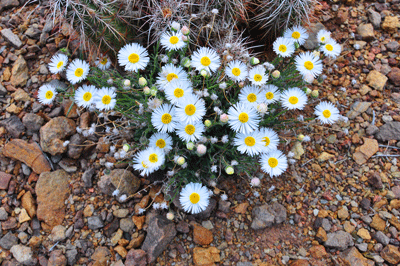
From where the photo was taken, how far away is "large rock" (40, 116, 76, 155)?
9.10 ft

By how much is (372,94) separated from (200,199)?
213cm

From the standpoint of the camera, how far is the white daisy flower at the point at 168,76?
2.34 metres

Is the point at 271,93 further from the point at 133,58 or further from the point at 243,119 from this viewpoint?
the point at 133,58

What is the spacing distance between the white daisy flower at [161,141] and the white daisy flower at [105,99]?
423mm

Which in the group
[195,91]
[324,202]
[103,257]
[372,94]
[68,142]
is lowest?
[103,257]

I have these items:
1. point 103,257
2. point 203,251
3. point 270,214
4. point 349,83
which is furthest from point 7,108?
point 349,83

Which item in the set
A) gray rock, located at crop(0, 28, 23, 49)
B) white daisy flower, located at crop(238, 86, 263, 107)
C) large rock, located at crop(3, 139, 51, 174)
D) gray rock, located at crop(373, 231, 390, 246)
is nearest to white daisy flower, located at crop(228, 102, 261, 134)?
white daisy flower, located at crop(238, 86, 263, 107)

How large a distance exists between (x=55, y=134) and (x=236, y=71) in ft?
5.76

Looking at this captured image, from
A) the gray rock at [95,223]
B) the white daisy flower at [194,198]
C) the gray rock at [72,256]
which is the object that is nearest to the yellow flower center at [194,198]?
the white daisy flower at [194,198]

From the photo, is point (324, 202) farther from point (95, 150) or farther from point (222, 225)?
point (95, 150)

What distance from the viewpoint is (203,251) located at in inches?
95.0

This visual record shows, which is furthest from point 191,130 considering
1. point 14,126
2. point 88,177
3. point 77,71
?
point 14,126

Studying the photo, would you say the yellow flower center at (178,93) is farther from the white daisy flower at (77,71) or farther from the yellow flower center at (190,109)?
the white daisy flower at (77,71)

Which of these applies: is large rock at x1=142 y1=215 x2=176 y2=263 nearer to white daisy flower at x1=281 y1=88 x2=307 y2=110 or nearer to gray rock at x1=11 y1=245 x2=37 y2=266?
gray rock at x1=11 y1=245 x2=37 y2=266
